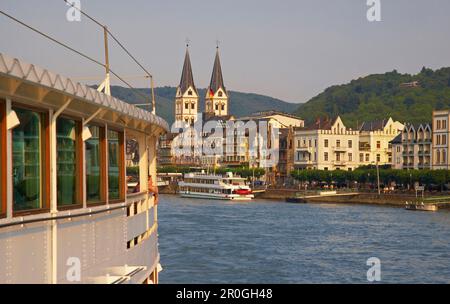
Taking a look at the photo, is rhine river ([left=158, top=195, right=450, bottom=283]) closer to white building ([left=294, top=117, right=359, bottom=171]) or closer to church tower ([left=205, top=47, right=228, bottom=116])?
white building ([left=294, top=117, right=359, bottom=171])

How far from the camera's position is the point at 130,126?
416 inches

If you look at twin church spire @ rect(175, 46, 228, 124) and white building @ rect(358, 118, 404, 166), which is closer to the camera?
white building @ rect(358, 118, 404, 166)

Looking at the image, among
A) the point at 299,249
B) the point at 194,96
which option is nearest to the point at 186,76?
the point at 194,96

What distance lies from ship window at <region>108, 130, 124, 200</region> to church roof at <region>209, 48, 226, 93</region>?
515 ft

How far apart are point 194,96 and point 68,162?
526 feet

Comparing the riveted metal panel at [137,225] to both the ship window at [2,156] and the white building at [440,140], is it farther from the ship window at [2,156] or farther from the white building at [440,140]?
the white building at [440,140]

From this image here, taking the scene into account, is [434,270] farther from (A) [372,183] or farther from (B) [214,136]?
(B) [214,136]

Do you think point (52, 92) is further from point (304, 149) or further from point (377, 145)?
point (377, 145)

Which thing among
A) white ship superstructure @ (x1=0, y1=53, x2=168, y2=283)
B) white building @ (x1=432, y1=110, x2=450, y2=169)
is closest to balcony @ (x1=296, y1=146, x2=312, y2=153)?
white building @ (x1=432, y1=110, x2=450, y2=169)

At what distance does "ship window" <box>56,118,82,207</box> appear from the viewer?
23.1ft

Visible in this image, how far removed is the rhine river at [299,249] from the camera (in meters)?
28.8

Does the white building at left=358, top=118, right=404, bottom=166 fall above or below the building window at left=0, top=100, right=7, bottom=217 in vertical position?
above

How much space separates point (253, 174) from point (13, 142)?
107 metres
